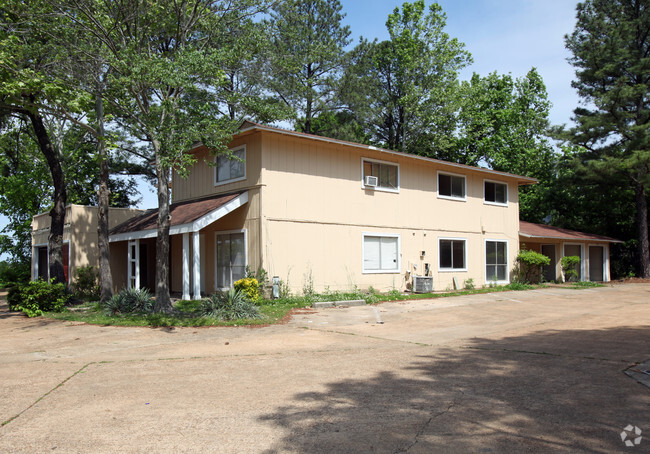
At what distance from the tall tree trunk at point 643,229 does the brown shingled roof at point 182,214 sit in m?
24.2

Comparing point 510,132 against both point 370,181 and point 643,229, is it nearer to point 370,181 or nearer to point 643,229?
point 643,229

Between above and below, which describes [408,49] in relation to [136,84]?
above

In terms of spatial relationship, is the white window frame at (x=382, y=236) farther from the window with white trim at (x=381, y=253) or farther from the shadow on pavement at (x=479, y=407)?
the shadow on pavement at (x=479, y=407)

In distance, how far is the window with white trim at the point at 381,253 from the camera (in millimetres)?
19031

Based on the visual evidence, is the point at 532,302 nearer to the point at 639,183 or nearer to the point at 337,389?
the point at 337,389

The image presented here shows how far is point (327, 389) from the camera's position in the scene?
609cm

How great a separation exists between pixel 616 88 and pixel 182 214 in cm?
2448

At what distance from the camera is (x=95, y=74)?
13688 mm

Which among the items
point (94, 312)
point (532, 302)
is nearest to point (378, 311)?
point (532, 302)

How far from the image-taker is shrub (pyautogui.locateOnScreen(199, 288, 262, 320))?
12.5 m

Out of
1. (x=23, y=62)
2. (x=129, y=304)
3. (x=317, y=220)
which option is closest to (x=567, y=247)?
(x=317, y=220)

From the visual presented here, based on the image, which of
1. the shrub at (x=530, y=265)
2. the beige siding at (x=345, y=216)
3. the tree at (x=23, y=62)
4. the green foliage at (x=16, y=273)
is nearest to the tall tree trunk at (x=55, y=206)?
the tree at (x=23, y=62)

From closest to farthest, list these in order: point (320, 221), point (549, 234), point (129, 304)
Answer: point (129, 304) → point (320, 221) → point (549, 234)

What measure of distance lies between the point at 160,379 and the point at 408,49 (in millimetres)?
33591
